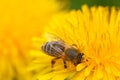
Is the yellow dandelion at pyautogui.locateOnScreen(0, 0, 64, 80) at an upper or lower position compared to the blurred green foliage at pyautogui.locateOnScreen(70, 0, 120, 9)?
lower

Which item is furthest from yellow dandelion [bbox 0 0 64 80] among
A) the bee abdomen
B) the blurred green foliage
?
the bee abdomen

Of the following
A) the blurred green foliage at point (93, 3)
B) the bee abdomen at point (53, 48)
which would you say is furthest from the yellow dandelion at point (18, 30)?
the bee abdomen at point (53, 48)

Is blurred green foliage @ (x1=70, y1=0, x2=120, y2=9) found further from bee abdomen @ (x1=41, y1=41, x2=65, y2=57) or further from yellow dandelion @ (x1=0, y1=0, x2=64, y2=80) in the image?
bee abdomen @ (x1=41, y1=41, x2=65, y2=57)

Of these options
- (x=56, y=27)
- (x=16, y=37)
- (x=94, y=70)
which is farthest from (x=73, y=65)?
(x=16, y=37)

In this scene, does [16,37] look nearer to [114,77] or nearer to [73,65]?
[73,65]

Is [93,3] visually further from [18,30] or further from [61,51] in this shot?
[61,51]

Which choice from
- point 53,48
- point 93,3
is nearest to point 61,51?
point 53,48
